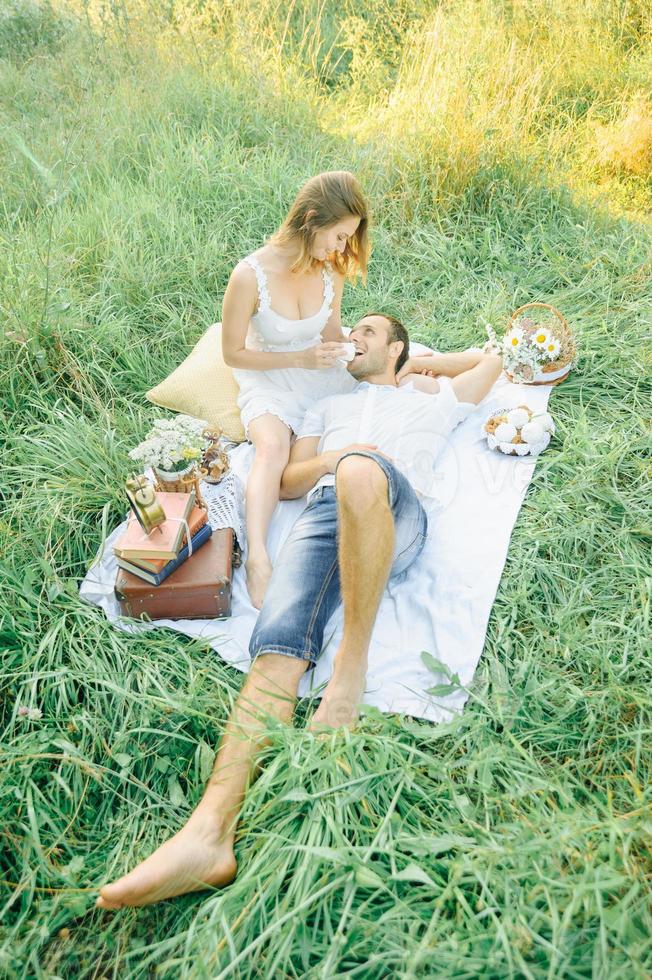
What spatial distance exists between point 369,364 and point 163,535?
57.4 inches

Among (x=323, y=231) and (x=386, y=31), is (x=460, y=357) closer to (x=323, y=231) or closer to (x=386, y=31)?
(x=323, y=231)

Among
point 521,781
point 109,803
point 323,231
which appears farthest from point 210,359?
point 521,781

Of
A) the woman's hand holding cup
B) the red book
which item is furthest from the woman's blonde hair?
the red book

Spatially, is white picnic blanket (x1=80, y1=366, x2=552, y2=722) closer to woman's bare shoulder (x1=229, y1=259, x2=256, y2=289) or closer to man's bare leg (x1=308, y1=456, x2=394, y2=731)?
man's bare leg (x1=308, y1=456, x2=394, y2=731)

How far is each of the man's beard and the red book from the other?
3.91ft

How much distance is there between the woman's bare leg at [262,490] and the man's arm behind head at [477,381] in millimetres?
927

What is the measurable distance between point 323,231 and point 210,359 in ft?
3.15

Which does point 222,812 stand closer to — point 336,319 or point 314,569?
point 314,569

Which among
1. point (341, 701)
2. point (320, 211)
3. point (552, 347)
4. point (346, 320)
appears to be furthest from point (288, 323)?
point (341, 701)

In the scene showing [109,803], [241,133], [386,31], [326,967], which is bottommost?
[109,803]

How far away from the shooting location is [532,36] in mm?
6039

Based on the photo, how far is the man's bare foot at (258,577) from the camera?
111 inches

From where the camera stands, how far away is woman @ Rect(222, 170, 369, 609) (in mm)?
3139

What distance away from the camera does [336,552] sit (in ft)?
8.83
